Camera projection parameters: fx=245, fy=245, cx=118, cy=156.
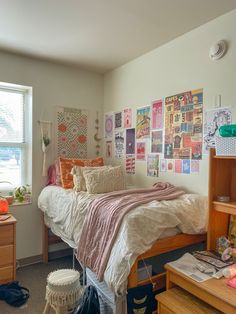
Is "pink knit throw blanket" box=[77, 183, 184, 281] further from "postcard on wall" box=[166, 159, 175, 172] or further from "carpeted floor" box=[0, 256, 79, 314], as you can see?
"carpeted floor" box=[0, 256, 79, 314]

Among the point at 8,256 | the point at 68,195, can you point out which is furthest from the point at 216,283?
the point at 8,256

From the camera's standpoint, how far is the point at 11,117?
292cm

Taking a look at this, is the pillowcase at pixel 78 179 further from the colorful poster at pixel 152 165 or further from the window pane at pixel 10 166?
the window pane at pixel 10 166

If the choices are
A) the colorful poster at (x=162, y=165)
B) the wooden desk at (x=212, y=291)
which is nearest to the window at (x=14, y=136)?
the colorful poster at (x=162, y=165)

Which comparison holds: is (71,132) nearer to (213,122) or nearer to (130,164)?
(130,164)

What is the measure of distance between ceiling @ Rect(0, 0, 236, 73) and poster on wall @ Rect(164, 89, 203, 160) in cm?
60

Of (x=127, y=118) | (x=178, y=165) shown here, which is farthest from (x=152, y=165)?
(x=127, y=118)

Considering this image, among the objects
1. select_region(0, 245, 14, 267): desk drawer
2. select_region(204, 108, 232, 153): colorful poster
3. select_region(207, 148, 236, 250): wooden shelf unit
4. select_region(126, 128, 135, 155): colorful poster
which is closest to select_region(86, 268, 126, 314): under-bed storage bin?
select_region(207, 148, 236, 250): wooden shelf unit

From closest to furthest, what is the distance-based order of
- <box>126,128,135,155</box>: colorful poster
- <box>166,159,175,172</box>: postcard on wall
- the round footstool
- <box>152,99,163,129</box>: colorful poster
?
1. the round footstool
2. <box>166,159,175,172</box>: postcard on wall
3. <box>152,99,163,129</box>: colorful poster
4. <box>126,128,135,155</box>: colorful poster

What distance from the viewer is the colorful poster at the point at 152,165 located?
260 cm

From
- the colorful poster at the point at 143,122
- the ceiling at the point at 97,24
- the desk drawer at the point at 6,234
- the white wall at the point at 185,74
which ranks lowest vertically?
the desk drawer at the point at 6,234

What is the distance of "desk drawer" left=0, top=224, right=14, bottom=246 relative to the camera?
2.28 metres

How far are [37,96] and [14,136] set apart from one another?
556 mm

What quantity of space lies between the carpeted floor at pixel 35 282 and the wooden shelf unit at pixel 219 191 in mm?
1533
